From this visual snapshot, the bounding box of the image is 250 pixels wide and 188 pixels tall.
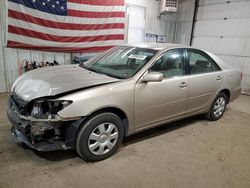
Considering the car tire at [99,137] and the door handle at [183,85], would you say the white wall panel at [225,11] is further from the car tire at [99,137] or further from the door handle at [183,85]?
the car tire at [99,137]

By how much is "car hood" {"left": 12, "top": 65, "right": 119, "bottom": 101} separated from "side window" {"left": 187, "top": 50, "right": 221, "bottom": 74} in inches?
53.6

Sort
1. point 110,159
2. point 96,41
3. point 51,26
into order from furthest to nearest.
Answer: point 96,41
point 51,26
point 110,159

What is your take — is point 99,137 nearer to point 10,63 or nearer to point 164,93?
point 164,93

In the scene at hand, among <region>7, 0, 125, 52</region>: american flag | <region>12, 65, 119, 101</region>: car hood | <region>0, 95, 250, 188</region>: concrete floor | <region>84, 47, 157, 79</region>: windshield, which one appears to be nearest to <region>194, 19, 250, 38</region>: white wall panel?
<region>7, 0, 125, 52</region>: american flag

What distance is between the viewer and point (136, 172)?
2148 mm

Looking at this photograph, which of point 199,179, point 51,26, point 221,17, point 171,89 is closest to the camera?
point 199,179

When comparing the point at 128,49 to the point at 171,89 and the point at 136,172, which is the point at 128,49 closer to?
the point at 171,89

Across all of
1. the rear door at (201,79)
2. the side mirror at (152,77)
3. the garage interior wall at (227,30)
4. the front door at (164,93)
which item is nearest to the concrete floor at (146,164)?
the front door at (164,93)

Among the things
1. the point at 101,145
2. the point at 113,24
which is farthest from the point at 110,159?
the point at 113,24

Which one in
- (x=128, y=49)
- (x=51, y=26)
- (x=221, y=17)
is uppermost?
(x=221, y=17)

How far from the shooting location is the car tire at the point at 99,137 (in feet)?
6.86

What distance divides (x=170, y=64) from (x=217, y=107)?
145 centimetres

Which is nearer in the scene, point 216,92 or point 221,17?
point 216,92

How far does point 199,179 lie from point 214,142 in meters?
0.96
